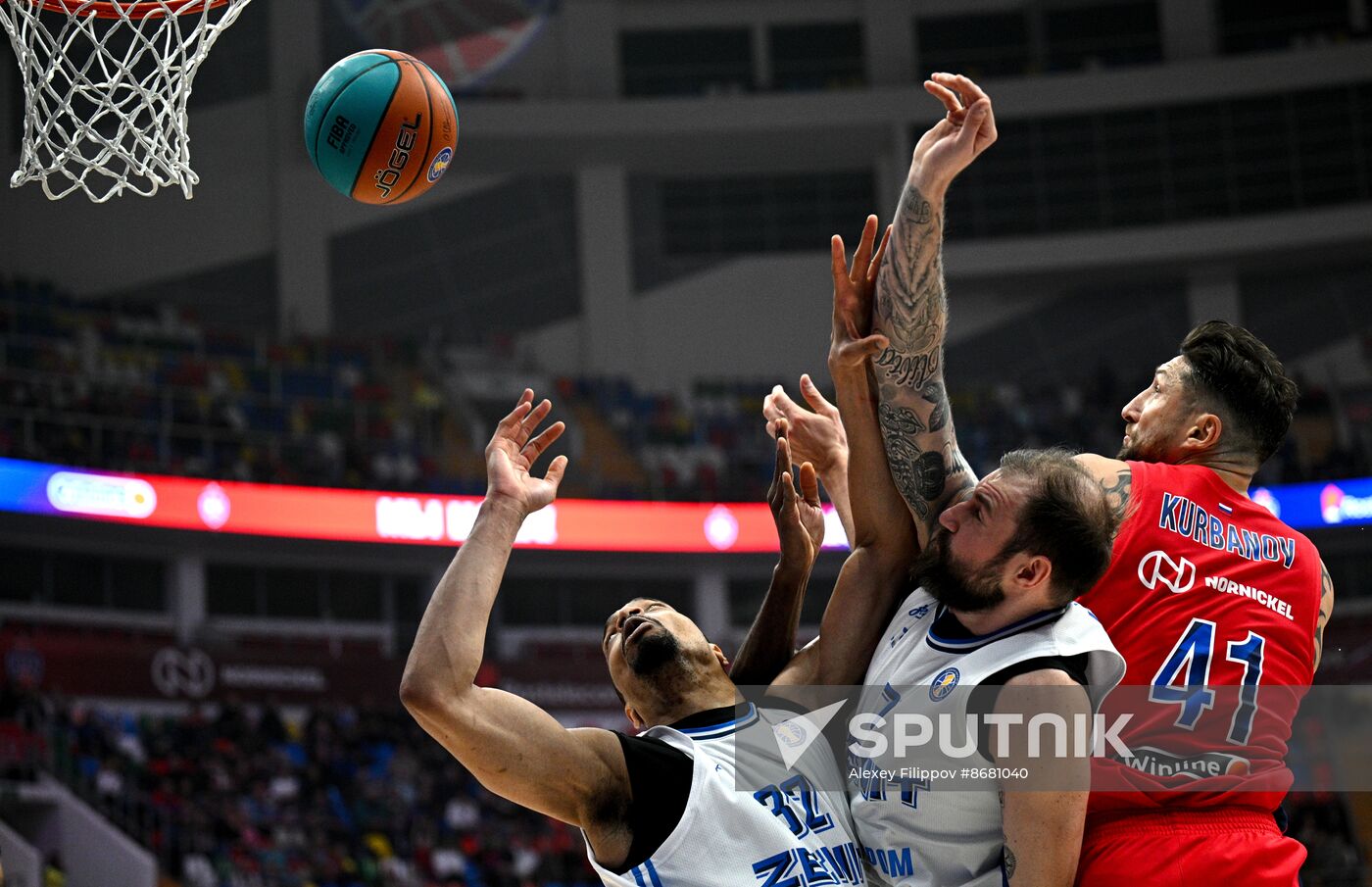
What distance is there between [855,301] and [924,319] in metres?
0.17

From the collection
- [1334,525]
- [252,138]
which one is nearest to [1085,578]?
[1334,525]

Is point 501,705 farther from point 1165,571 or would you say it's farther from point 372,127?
point 372,127

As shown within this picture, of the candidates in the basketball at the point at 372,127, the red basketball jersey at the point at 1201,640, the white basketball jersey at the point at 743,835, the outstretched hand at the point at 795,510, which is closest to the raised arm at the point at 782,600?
the outstretched hand at the point at 795,510

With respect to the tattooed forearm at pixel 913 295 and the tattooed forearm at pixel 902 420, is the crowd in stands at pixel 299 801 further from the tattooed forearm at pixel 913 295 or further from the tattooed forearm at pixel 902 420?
the tattooed forearm at pixel 913 295

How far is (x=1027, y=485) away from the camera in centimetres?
268

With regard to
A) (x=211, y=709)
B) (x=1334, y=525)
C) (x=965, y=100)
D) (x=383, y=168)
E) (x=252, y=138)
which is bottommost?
(x=211, y=709)

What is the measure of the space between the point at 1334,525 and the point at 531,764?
1986cm

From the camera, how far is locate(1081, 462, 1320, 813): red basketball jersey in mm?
2625

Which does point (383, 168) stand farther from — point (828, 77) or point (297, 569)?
point (828, 77)

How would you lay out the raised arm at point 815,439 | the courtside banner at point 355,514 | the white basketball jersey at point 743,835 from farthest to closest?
1. the courtside banner at point 355,514
2. the raised arm at point 815,439
3. the white basketball jersey at point 743,835

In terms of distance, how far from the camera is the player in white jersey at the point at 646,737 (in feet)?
8.27

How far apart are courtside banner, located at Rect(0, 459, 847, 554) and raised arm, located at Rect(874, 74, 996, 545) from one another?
1298 centimetres

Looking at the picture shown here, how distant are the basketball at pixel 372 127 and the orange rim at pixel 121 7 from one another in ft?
1.91

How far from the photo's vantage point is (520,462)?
2.80 meters
